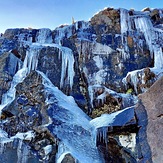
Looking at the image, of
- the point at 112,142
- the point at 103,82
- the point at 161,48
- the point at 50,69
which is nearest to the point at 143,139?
the point at 112,142

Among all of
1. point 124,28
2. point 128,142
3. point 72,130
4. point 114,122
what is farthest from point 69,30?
point 114,122

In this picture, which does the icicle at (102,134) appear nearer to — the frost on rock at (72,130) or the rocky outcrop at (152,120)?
the frost on rock at (72,130)

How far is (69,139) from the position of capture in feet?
23.4

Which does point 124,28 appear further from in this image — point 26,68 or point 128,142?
point 128,142

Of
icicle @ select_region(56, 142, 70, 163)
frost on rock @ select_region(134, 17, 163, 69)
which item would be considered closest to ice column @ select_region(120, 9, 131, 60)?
frost on rock @ select_region(134, 17, 163, 69)

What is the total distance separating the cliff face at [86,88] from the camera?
650cm

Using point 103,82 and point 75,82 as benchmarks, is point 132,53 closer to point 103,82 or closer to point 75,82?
point 103,82

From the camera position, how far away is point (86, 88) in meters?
13.6

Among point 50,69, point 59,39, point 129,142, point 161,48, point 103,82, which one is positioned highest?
point 59,39

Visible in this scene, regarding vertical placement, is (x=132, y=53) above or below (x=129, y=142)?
above

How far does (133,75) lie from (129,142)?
6.08m

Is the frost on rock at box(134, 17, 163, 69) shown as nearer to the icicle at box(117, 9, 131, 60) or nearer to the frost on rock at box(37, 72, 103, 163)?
the icicle at box(117, 9, 131, 60)

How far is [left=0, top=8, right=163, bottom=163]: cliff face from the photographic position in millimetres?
6497

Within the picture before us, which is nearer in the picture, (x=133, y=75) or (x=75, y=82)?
(x=133, y=75)
